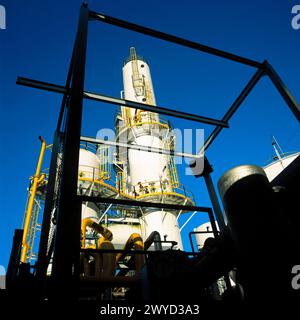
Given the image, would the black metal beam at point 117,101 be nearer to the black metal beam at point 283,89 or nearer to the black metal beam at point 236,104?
the black metal beam at point 236,104

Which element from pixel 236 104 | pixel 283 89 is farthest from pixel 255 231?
pixel 236 104

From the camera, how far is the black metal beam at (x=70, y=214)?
6.15 ft

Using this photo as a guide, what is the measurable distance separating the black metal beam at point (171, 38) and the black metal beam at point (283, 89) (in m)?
0.15

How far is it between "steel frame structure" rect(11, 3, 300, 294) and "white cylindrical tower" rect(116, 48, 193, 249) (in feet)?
36.2

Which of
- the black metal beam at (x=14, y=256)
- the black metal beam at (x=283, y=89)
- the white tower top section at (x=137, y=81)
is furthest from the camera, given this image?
the white tower top section at (x=137, y=81)

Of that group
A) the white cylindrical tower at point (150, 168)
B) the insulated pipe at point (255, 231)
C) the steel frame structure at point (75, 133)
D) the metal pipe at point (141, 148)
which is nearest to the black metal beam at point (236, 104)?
the steel frame structure at point (75, 133)

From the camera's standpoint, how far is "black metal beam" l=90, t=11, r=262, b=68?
3.72 metres

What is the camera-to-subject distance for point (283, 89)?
3805 mm

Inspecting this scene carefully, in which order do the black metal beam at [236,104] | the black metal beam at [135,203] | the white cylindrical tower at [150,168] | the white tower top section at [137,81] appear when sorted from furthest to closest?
the white tower top section at [137,81]
the white cylindrical tower at [150,168]
the black metal beam at [236,104]
the black metal beam at [135,203]

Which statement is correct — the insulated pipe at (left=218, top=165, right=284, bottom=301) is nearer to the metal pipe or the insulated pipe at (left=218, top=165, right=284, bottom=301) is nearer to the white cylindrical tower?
the metal pipe

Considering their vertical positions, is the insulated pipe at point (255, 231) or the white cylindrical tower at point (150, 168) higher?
the white cylindrical tower at point (150, 168)

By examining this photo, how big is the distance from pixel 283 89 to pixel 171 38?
68.1 inches

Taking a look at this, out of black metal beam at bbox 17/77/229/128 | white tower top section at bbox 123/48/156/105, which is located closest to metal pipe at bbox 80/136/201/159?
black metal beam at bbox 17/77/229/128

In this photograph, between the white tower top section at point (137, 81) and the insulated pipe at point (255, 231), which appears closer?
the insulated pipe at point (255, 231)
